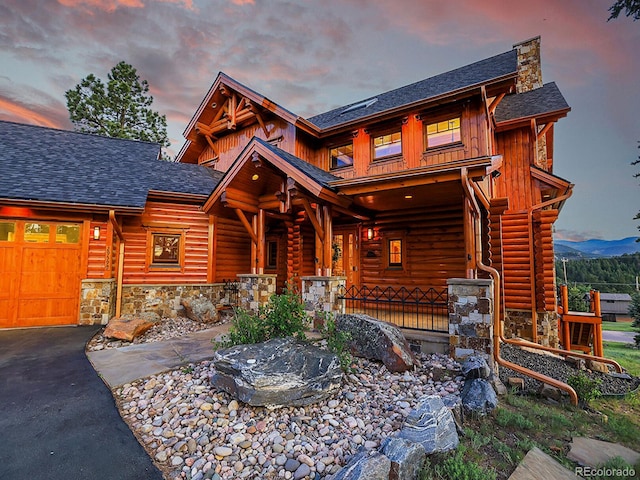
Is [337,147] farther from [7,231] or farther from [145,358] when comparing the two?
[7,231]

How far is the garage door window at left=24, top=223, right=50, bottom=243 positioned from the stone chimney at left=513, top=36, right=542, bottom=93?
16992 mm

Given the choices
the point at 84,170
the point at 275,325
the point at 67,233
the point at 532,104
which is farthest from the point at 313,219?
the point at 532,104

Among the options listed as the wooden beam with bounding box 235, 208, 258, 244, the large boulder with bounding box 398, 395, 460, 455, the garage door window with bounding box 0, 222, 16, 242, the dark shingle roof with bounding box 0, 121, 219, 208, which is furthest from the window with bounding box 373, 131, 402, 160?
the garage door window with bounding box 0, 222, 16, 242

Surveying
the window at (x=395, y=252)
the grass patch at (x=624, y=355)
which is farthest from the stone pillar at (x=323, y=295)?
the grass patch at (x=624, y=355)

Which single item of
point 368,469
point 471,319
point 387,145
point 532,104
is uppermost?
point 532,104

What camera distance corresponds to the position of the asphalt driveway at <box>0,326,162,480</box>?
2.38 m

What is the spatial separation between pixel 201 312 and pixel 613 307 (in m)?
37.2

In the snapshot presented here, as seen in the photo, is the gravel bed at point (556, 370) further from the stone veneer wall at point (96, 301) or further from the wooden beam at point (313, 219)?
the stone veneer wall at point (96, 301)

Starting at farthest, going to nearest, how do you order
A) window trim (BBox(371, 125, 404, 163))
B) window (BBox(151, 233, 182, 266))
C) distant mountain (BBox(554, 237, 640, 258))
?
distant mountain (BBox(554, 237, 640, 258)), window (BBox(151, 233, 182, 266)), window trim (BBox(371, 125, 404, 163))

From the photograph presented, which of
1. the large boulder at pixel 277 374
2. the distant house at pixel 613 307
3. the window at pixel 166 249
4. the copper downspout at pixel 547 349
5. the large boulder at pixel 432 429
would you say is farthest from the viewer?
the distant house at pixel 613 307

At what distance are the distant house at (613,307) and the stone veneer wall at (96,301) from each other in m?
38.2

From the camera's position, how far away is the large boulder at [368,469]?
2131 millimetres

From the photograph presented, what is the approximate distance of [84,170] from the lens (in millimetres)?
9180

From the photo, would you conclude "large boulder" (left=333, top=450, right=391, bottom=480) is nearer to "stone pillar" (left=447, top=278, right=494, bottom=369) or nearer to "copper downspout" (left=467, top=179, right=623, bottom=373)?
"stone pillar" (left=447, top=278, right=494, bottom=369)
